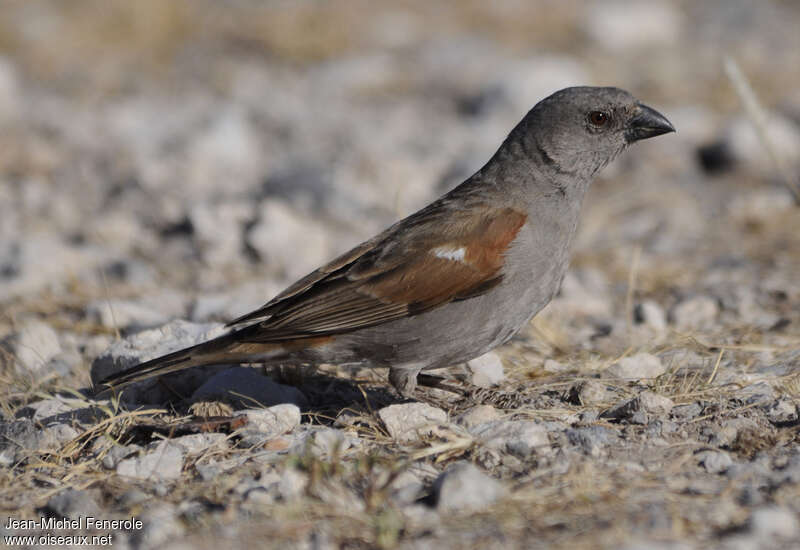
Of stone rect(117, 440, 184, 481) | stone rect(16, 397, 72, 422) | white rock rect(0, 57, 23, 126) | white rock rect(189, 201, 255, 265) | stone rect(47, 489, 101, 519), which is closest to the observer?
stone rect(47, 489, 101, 519)

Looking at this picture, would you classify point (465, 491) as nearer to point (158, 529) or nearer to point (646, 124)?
point (158, 529)

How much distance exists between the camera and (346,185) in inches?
345

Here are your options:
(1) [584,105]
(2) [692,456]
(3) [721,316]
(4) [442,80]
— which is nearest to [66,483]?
(2) [692,456]

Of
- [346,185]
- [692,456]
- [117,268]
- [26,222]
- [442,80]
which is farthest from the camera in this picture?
[442,80]

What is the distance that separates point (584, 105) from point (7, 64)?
8438 millimetres

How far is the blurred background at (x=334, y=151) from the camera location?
6.55m

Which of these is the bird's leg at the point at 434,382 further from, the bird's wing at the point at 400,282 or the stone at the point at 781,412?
the stone at the point at 781,412

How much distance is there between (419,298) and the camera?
15.4 ft

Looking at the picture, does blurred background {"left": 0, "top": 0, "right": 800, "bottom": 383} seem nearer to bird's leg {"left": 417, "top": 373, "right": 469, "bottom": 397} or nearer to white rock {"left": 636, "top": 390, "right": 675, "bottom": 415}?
bird's leg {"left": 417, "top": 373, "right": 469, "bottom": 397}

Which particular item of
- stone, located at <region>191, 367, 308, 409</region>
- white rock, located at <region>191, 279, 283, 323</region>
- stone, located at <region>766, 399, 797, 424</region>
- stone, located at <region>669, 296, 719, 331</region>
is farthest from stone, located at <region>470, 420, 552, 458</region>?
white rock, located at <region>191, 279, 283, 323</region>

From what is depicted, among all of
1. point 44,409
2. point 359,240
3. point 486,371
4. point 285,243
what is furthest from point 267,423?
point 359,240

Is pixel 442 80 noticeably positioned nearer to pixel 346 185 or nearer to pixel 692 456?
pixel 346 185

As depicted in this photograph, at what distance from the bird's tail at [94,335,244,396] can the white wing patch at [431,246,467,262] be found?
1.05 m

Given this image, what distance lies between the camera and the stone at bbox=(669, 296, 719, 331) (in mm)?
6062
